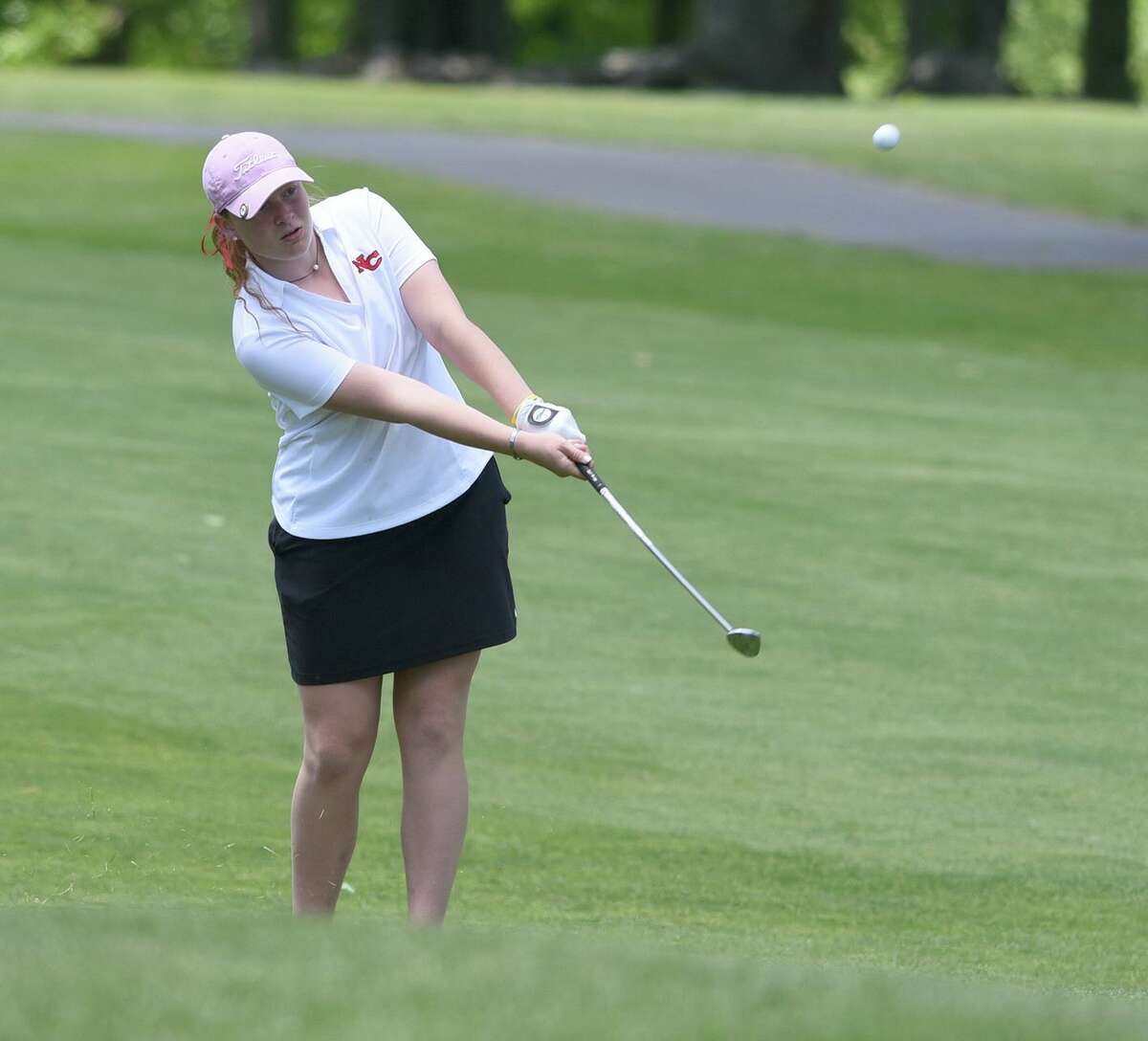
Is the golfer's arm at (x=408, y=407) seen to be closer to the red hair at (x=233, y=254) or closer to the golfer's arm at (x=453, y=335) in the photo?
the golfer's arm at (x=453, y=335)

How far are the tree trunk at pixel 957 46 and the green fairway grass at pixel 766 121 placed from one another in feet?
7.21

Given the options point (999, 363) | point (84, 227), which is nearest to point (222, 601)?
point (999, 363)

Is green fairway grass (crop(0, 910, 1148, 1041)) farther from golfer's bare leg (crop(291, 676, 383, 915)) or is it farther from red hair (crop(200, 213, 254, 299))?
red hair (crop(200, 213, 254, 299))

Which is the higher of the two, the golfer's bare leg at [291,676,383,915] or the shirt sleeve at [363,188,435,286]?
the shirt sleeve at [363,188,435,286]

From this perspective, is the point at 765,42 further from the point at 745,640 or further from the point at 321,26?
the point at 745,640

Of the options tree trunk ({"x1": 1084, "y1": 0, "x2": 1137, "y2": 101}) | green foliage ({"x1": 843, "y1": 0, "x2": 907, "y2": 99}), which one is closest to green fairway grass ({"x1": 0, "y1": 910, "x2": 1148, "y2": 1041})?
tree trunk ({"x1": 1084, "y1": 0, "x2": 1137, "y2": 101})

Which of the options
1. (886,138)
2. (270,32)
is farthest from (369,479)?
(270,32)

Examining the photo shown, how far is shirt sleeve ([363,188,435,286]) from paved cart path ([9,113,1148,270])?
17391 mm

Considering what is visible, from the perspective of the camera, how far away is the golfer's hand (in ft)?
15.1

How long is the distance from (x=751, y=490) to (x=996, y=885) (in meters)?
5.11

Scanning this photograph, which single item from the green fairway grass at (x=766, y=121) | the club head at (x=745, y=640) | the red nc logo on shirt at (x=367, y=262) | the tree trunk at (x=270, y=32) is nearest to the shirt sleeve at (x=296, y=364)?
the red nc logo on shirt at (x=367, y=262)

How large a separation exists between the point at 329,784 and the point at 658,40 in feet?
165

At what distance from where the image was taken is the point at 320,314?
4.68 metres

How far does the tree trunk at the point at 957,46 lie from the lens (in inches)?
1526
